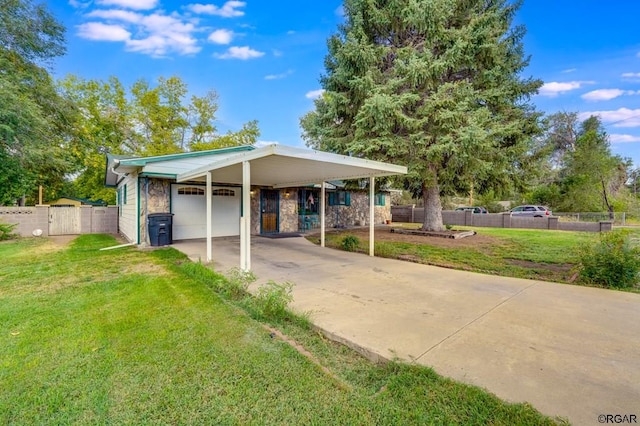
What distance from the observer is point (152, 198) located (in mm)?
9195

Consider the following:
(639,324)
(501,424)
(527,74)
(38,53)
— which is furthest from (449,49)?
(38,53)

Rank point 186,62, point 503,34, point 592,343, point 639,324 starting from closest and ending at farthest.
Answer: point 592,343
point 639,324
point 503,34
point 186,62

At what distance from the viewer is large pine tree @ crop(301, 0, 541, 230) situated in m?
9.83

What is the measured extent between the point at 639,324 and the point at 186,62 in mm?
21610

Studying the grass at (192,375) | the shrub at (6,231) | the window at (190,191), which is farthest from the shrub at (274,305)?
the shrub at (6,231)

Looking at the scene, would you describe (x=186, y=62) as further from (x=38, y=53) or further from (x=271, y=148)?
(x=271, y=148)

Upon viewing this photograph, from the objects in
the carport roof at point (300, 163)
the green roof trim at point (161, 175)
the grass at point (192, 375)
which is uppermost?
the green roof trim at point (161, 175)

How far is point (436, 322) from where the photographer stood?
11.1 feet

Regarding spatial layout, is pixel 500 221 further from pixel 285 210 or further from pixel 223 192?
pixel 223 192

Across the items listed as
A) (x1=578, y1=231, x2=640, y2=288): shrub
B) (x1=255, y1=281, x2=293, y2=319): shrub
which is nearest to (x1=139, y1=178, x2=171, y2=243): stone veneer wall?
(x1=255, y1=281, x2=293, y2=319): shrub

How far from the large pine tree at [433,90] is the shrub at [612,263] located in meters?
5.00

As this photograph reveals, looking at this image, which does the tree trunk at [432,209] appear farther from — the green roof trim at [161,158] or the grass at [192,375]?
the grass at [192,375]

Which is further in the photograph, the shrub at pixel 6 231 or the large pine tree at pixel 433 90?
the shrub at pixel 6 231

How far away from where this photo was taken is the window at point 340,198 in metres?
15.4
